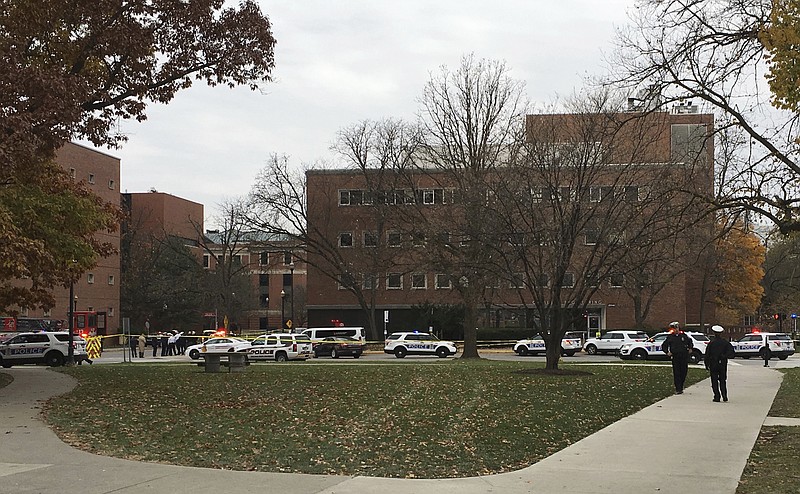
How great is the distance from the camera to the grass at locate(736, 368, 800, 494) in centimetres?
1053

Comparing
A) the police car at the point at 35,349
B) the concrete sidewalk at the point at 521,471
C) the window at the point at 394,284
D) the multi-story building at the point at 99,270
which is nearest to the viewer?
the concrete sidewalk at the point at 521,471

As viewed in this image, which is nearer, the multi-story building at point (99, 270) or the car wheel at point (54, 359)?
the car wheel at point (54, 359)

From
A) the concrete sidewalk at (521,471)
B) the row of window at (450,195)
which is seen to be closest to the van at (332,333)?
the row of window at (450,195)

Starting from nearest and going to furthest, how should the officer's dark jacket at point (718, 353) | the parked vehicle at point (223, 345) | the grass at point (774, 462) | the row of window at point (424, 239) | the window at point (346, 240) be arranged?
1. the grass at point (774, 462)
2. the officer's dark jacket at point (718, 353)
3. the row of window at point (424, 239)
4. the parked vehicle at point (223, 345)
5. the window at point (346, 240)

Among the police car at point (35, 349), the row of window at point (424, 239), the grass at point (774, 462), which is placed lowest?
the grass at point (774, 462)

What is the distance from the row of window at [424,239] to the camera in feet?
99.3

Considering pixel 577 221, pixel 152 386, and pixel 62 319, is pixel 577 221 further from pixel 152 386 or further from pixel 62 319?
pixel 62 319

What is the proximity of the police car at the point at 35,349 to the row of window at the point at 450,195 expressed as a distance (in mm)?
20665

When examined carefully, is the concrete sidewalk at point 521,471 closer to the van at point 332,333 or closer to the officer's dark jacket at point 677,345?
the officer's dark jacket at point 677,345

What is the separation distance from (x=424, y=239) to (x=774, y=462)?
3488 centimetres

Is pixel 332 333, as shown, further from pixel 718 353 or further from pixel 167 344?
pixel 718 353

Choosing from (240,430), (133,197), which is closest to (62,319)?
(133,197)

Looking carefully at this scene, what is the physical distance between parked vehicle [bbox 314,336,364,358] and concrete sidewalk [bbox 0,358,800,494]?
3560 cm

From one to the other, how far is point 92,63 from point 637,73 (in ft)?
46.4
